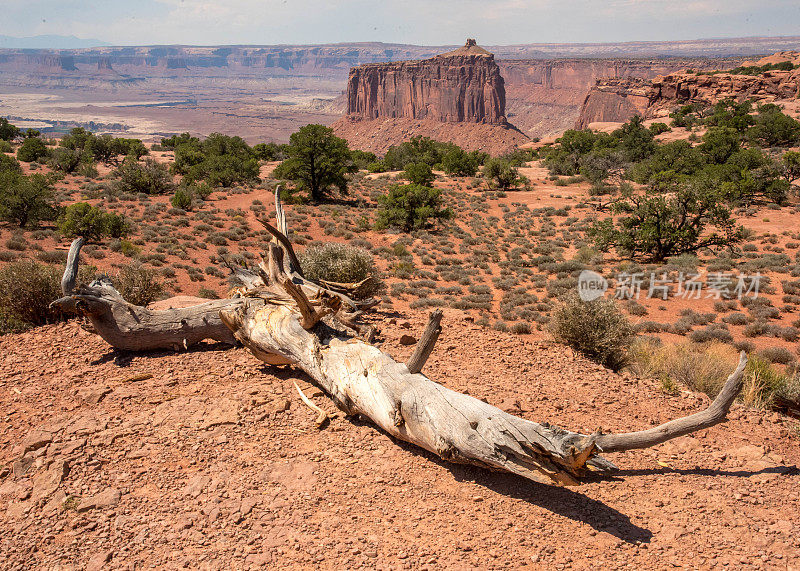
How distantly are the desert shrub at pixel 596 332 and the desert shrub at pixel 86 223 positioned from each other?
17269 millimetres

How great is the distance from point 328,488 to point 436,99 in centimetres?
13597

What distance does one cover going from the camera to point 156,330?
21.6 feet

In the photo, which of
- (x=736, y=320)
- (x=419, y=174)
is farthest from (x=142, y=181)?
(x=736, y=320)

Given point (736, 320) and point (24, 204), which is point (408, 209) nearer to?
point (736, 320)

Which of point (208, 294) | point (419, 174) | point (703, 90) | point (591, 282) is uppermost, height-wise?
point (703, 90)

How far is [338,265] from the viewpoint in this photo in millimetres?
10328

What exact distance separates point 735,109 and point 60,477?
6830 cm

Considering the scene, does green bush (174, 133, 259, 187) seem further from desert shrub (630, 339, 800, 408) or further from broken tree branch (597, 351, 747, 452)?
broken tree branch (597, 351, 747, 452)

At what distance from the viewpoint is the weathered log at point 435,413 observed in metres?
3.71

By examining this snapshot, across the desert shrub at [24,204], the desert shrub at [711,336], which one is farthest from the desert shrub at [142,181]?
the desert shrub at [711,336]

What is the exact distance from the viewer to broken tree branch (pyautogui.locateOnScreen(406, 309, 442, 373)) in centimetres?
437

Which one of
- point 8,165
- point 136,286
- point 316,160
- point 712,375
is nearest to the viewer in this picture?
point 712,375

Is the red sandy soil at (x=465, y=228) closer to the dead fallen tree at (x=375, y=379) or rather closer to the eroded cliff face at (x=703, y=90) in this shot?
the dead fallen tree at (x=375, y=379)

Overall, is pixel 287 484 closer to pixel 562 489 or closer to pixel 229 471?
Answer: pixel 229 471
